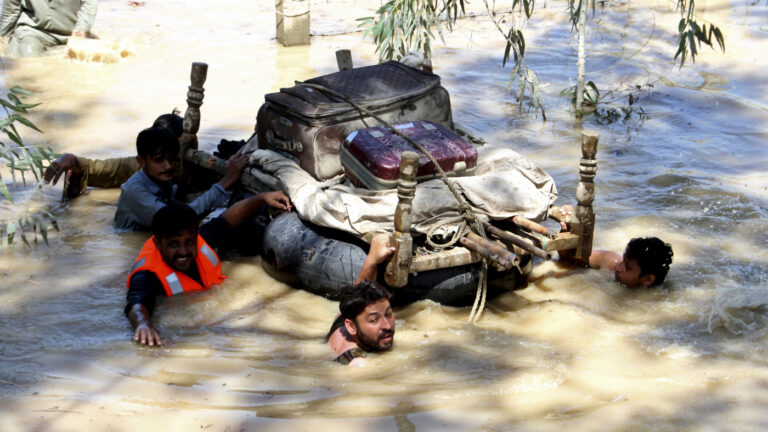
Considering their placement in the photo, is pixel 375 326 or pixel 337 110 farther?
pixel 337 110

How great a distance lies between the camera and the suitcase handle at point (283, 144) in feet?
18.4

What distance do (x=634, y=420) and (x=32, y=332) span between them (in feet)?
10.5

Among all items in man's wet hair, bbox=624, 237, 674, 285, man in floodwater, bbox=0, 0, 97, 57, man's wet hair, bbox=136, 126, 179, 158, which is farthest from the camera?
man in floodwater, bbox=0, 0, 97, 57

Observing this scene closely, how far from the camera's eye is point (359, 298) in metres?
4.34

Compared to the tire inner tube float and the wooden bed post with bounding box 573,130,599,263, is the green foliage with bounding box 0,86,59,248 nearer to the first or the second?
the tire inner tube float

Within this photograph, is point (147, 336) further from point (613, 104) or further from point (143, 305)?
point (613, 104)

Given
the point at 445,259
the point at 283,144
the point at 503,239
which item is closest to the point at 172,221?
the point at 283,144

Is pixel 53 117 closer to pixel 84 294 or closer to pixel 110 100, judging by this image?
pixel 110 100

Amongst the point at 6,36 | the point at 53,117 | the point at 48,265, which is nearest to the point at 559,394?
the point at 48,265

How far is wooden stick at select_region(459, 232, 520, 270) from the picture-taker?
4520 mm

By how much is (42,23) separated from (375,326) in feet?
26.8

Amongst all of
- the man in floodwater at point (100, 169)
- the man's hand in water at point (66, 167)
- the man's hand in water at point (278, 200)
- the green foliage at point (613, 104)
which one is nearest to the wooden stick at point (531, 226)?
the man's hand in water at point (278, 200)

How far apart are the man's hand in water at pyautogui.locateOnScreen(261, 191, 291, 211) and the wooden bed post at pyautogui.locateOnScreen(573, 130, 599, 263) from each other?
6.01 ft

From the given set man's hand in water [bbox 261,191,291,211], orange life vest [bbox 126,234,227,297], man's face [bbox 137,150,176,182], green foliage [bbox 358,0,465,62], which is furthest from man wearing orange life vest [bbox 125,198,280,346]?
green foliage [bbox 358,0,465,62]
